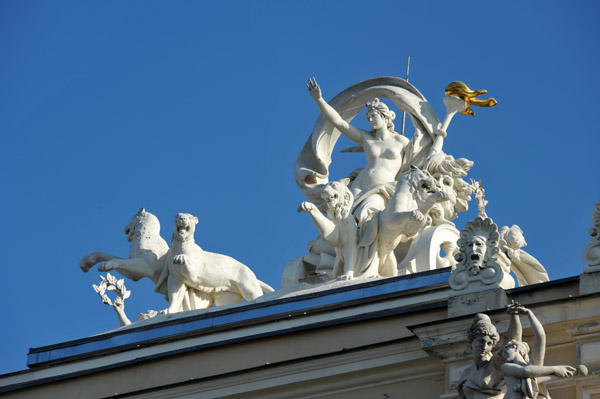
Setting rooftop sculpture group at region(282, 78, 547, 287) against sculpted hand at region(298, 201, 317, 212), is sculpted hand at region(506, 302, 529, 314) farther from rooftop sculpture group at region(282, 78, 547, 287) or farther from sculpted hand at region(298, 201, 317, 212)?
sculpted hand at region(298, 201, 317, 212)

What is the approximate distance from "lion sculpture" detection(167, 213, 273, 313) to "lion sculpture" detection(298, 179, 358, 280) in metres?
1.62

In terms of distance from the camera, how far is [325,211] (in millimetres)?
29844

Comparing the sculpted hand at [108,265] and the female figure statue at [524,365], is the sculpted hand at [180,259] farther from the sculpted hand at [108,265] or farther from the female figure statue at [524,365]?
the female figure statue at [524,365]

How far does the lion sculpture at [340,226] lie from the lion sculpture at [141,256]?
2.96m

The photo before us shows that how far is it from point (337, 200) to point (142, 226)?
376 cm

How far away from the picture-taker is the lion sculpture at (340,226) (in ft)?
91.6

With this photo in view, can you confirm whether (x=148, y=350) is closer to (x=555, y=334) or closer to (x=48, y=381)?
(x=48, y=381)

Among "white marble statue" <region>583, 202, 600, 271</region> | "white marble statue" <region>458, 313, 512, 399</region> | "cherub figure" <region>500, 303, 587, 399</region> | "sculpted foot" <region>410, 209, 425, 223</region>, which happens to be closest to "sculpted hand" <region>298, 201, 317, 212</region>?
"sculpted foot" <region>410, 209, 425, 223</region>

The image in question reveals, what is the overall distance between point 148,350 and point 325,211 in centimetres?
413

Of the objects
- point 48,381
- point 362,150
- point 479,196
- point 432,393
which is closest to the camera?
point 432,393

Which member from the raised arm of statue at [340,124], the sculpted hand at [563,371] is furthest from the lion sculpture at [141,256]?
the sculpted hand at [563,371]

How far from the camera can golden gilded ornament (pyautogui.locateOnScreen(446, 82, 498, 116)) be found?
30375mm

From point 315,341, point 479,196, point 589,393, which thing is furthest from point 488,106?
point 589,393

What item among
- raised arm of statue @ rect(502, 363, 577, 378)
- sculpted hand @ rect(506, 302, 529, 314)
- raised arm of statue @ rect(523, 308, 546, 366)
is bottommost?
raised arm of statue @ rect(502, 363, 577, 378)
